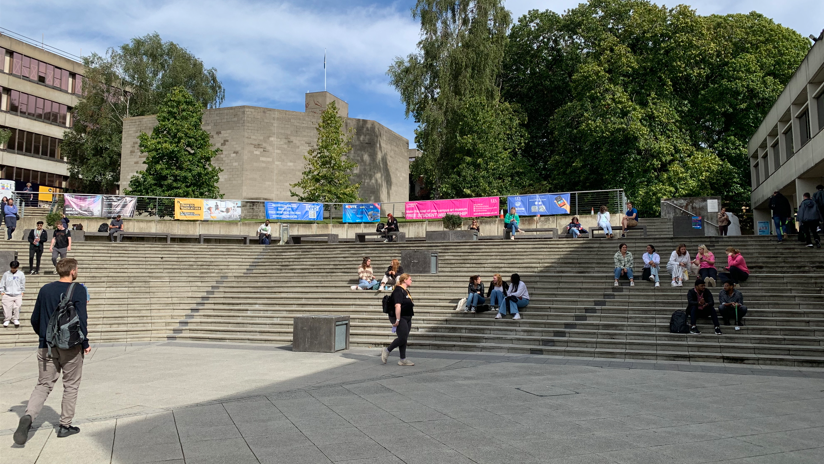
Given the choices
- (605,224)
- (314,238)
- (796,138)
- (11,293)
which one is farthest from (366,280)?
(796,138)

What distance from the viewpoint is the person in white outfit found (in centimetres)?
1423

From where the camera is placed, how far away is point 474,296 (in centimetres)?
1422

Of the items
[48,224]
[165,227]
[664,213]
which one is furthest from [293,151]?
[664,213]

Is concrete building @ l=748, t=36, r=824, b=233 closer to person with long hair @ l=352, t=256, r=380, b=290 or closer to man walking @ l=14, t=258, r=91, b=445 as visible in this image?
person with long hair @ l=352, t=256, r=380, b=290

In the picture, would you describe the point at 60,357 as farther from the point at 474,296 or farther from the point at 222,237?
the point at 222,237

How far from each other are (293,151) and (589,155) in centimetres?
1855

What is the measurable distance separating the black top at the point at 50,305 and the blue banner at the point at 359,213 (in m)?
23.4

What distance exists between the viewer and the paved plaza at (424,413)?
16.9 feet

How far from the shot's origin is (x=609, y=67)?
105 feet

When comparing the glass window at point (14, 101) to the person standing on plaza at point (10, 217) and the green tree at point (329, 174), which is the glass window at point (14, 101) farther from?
the person standing on plaza at point (10, 217)

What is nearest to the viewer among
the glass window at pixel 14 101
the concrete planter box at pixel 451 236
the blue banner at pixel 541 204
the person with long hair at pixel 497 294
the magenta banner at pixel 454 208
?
the person with long hair at pixel 497 294

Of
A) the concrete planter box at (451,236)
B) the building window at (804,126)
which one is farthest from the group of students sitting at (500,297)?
the building window at (804,126)

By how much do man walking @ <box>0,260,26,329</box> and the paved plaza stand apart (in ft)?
12.6

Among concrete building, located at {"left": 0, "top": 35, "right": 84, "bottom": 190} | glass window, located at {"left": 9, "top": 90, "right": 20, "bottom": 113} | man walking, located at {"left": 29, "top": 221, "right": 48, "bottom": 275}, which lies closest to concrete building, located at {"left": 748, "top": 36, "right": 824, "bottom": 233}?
man walking, located at {"left": 29, "top": 221, "right": 48, "bottom": 275}
